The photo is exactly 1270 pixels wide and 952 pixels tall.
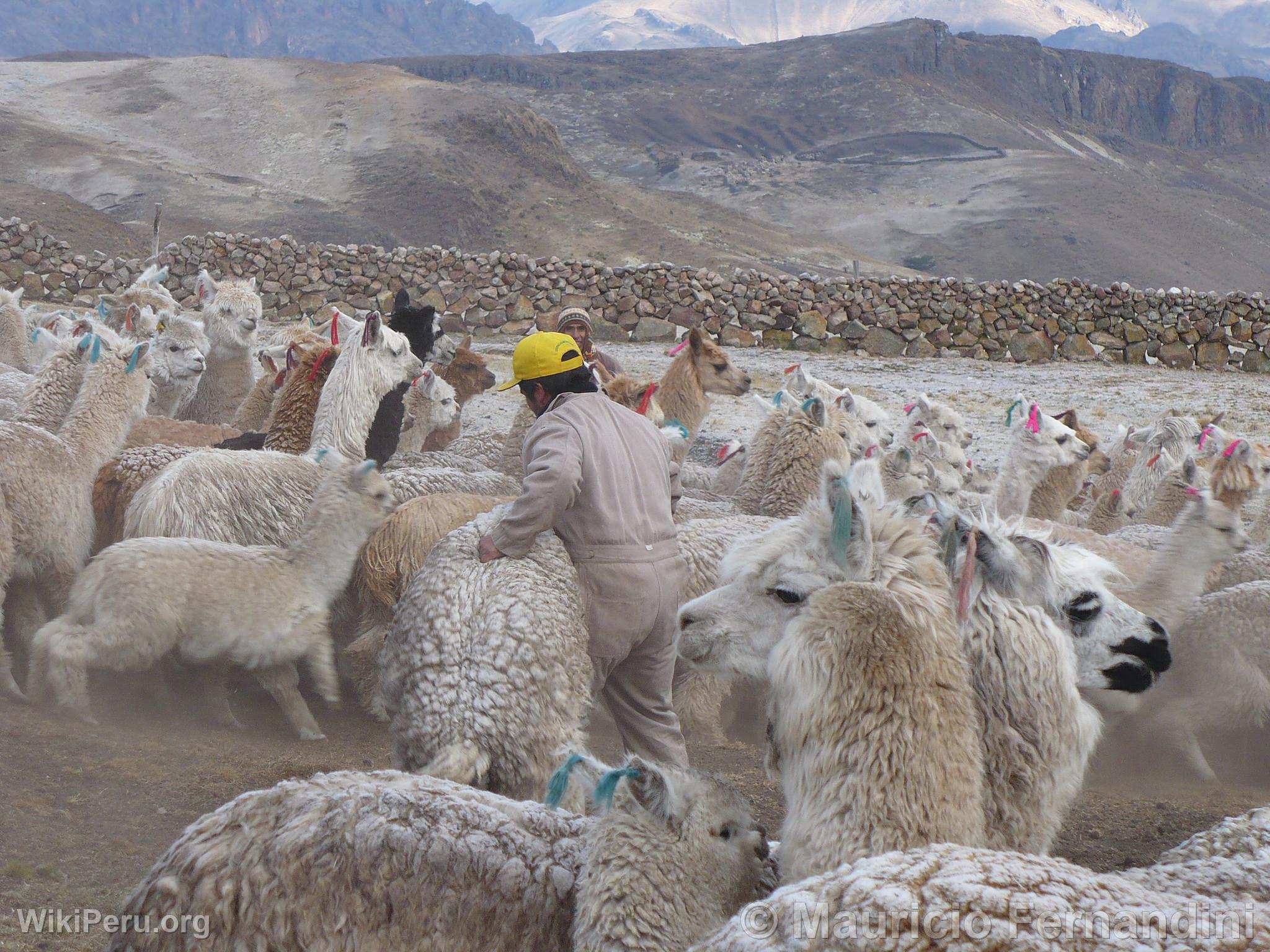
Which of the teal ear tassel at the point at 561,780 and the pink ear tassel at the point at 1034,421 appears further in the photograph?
the pink ear tassel at the point at 1034,421

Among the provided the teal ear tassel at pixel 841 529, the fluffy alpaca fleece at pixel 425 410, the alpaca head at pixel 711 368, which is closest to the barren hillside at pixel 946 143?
the alpaca head at pixel 711 368

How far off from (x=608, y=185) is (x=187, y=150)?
2101 cm

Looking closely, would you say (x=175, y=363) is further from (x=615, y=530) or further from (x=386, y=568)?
(x=615, y=530)

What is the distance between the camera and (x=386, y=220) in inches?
1671

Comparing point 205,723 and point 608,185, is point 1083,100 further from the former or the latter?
point 205,723

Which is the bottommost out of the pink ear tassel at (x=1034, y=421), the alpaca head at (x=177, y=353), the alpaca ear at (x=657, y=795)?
the pink ear tassel at (x=1034, y=421)

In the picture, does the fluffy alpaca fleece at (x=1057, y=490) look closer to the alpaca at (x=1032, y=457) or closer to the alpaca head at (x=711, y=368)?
the alpaca at (x=1032, y=457)

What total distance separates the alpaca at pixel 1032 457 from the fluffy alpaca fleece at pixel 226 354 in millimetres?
5428

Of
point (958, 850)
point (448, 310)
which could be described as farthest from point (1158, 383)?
point (958, 850)

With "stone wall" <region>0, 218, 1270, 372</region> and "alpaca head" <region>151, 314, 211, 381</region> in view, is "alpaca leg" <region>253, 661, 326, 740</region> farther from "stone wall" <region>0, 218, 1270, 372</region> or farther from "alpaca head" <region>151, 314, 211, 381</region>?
"stone wall" <region>0, 218, 1270, 372</region>

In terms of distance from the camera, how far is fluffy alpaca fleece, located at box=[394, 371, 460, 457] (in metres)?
7.32

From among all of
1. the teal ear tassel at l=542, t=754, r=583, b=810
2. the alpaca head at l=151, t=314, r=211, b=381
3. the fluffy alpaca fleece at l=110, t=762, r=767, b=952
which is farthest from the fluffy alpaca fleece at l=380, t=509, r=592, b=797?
the alpaca head at l=151, t=314, r=211, b=381

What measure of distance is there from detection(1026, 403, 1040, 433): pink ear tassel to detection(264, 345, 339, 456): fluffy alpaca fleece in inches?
176

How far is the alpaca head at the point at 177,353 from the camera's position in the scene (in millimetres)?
7113
